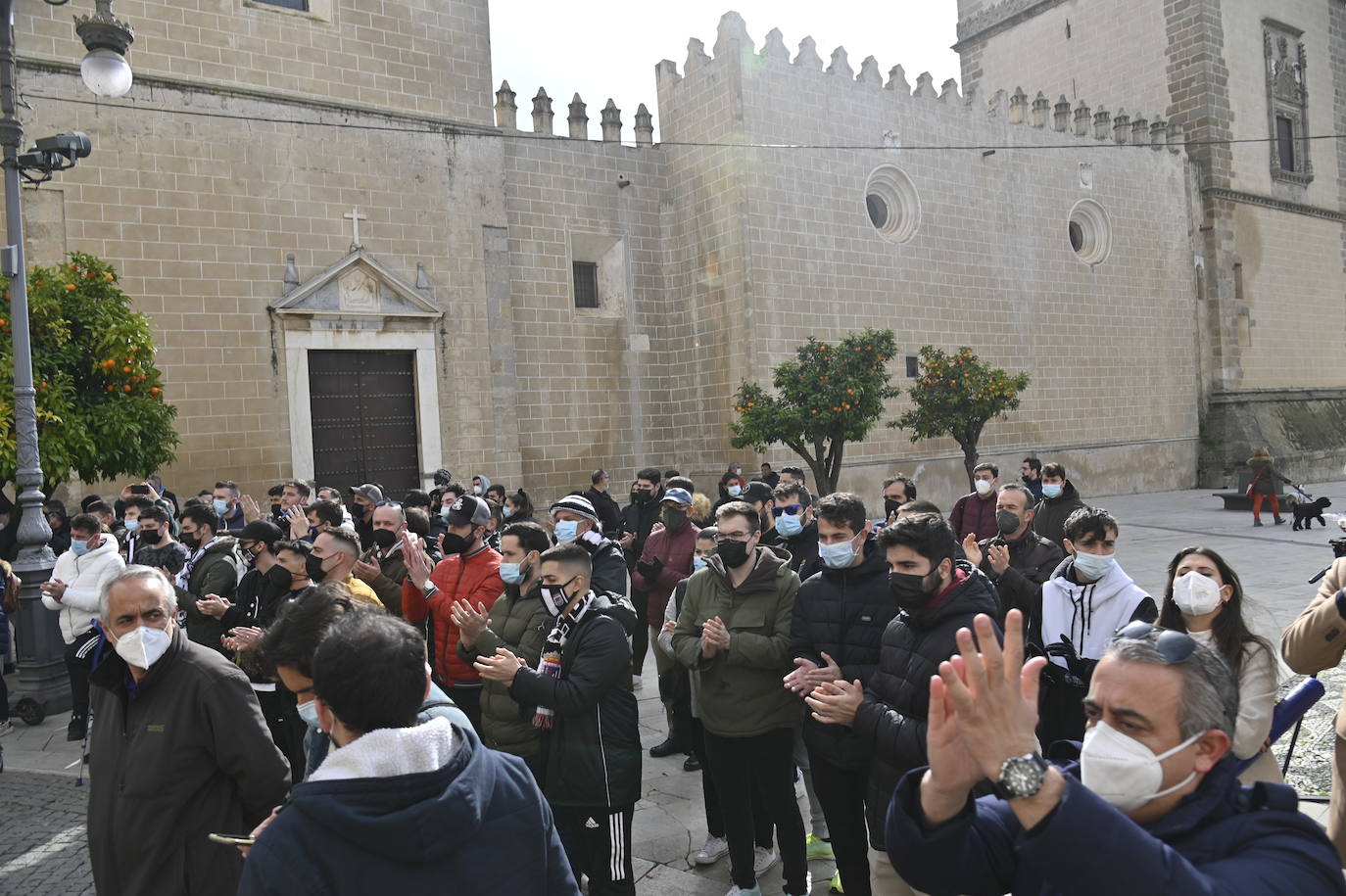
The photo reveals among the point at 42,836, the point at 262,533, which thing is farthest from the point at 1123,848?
the point at 42,836

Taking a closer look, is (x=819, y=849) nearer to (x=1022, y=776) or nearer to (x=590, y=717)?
(x=590, y=717)

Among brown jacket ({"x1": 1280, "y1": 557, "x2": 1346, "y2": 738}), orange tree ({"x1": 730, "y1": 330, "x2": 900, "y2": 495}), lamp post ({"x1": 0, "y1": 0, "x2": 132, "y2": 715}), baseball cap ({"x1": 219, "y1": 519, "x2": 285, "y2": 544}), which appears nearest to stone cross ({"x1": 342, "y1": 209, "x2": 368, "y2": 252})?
orange tree ({"x1": 730, "y1": 330, "x2": 900, "y2": 495})

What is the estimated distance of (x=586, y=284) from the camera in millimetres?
17875

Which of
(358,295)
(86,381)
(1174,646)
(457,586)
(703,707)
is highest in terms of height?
(358,295)

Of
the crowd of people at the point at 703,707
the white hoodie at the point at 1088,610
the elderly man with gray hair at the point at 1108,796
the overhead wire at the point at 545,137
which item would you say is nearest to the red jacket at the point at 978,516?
the crowd of people at the point at 703,707

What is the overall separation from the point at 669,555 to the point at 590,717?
292cm

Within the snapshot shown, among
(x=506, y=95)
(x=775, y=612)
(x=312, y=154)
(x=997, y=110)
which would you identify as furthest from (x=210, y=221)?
(x=997, y=110)

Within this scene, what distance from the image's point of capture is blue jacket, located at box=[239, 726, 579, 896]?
1796 mm

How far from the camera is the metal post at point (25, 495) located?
7.61 meters

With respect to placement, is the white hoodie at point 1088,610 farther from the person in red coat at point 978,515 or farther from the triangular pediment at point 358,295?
the triangular pediment at point 358,295

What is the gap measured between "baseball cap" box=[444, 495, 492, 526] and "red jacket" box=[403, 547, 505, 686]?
22 centimetres

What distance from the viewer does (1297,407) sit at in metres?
26.9

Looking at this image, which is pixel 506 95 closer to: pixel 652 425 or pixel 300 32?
pixel 300 32

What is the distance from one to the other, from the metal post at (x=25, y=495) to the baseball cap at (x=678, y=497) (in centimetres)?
494
